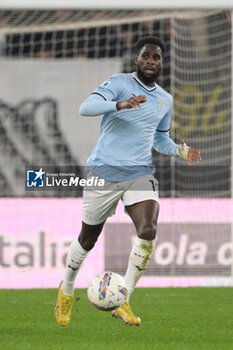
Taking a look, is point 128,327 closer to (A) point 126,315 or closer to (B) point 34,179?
(A) point 126,315

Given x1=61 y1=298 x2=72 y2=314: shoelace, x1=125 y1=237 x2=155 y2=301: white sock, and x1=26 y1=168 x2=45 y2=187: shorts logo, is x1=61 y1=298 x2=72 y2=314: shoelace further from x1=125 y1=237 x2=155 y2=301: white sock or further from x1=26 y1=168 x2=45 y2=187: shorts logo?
x1=26 y1=168 x2=45 y2=187: shorts logo

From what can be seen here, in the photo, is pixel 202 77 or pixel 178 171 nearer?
pixel 178 171

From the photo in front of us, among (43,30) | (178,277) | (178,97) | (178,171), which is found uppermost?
(43,30)

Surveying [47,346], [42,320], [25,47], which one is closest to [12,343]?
[47,346]

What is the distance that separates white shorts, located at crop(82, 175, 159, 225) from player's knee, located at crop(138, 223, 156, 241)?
270mm

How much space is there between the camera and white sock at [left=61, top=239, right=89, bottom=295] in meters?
6.58

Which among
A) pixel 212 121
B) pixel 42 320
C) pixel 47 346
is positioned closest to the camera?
pixel 47 346

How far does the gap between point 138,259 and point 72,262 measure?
0.55 m

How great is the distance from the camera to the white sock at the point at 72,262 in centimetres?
658

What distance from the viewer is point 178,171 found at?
12820 mm

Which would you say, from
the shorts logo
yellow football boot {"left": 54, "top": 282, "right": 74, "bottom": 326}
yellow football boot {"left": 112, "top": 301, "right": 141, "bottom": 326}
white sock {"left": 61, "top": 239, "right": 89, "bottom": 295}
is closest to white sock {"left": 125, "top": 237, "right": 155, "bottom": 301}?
yellow football boot {"left": 112, "top": 301, "right": 141, "bottom": 326}

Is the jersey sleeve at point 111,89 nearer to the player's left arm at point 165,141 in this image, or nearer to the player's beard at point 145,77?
the player's beard at point 145,77

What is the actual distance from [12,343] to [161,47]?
7.90ft

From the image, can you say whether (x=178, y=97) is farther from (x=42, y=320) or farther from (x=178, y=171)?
(x=42, y=320)
